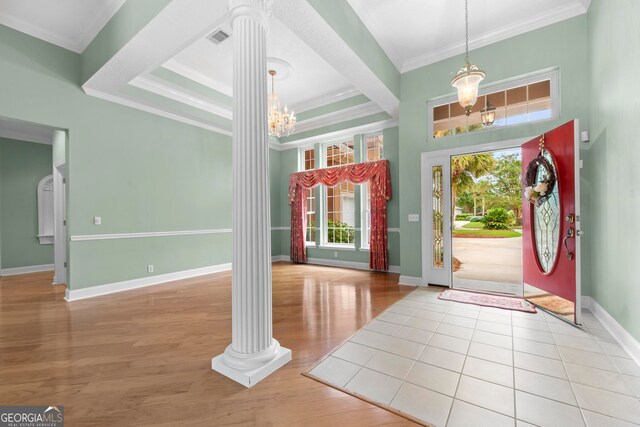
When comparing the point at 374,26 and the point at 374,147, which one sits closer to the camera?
the point at 374,26

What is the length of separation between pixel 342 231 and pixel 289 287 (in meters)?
2.43

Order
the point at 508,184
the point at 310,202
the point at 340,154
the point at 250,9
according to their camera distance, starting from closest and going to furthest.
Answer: the point at 250,9
the point at 340,154
the point at 310,202
the point at 508,184

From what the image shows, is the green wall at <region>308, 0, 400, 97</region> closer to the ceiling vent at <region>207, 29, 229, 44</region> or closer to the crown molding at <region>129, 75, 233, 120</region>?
the ceiling vent at <region>207, 29, 229, 44</region>

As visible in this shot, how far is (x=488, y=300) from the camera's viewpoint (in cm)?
351

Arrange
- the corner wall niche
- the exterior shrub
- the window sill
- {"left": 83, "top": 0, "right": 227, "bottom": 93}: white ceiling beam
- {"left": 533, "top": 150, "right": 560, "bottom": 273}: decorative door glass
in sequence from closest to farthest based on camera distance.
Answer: {"left": 83, "top": 0, "right": 227, "bottom": 93}: white ceiling beam, {"left": 533, "top": 150, "right": 560, "bottom": 273}: decorative door glass, the corner wall niche, the window sill, the exterior shrub

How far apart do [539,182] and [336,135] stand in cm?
394

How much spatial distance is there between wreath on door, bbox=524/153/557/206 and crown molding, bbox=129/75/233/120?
5222 millimetres

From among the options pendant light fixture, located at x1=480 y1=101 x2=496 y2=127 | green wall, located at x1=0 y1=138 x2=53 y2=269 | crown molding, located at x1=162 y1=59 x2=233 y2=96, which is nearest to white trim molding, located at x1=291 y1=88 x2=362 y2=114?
crown molding, located at x1=162 y1=59 x2=233 y2=96

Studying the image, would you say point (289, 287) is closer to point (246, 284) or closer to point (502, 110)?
point (246, 284)

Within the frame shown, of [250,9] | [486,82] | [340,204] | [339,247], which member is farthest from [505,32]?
[339,247]

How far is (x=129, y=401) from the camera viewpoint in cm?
164

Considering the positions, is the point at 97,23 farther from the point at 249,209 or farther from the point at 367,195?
the point at 367,195

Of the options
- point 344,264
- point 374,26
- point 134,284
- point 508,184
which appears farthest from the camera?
point 508,184

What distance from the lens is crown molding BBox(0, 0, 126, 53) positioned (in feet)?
10.4
